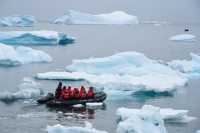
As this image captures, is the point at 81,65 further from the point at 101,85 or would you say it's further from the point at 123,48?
the point at 123,48

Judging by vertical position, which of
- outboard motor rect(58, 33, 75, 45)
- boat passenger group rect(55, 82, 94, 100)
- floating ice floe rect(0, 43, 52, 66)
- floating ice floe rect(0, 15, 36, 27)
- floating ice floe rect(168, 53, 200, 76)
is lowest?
boat passenger group rect(55, 82, 94, 100)

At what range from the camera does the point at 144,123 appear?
436 centimetres

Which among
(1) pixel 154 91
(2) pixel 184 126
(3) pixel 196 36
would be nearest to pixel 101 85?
(1) pixel 154 91

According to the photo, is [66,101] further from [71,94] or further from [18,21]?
[18,21]

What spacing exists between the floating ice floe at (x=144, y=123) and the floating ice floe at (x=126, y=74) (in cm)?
177

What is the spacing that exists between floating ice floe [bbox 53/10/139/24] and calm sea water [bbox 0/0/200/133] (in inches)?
7.0

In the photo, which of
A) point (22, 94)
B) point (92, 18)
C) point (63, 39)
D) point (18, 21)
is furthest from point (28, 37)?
point (22, 94)

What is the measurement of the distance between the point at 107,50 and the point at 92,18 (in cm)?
197

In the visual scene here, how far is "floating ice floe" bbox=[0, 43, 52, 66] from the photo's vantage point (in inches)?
328

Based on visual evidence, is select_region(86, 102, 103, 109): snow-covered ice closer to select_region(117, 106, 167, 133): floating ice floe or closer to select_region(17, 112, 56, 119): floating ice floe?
select_region(17, 112, 56, 119): floating ice floe

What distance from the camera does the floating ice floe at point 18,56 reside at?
8344 millimetres

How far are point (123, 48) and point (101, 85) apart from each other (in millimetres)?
4849

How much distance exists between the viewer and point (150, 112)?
174 inches

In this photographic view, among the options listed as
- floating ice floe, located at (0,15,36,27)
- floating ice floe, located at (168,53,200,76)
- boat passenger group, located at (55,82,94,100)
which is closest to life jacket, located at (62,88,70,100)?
boat passenger group, located at (55,82,94,100)
